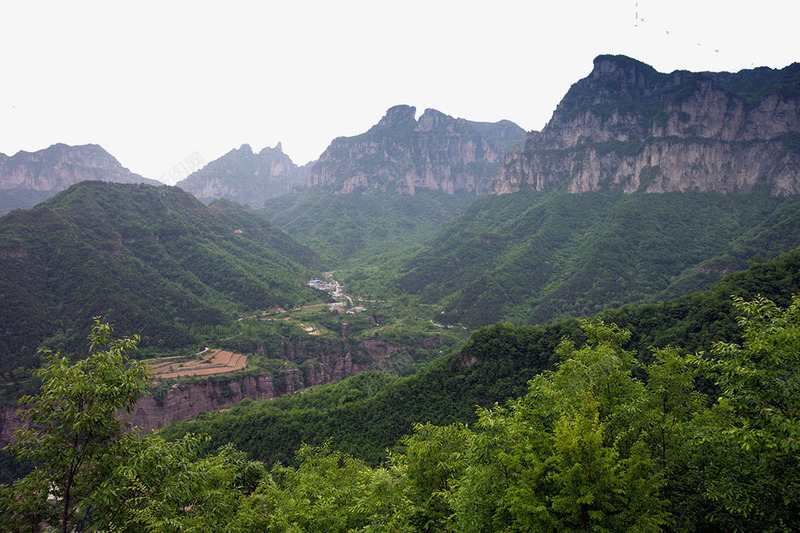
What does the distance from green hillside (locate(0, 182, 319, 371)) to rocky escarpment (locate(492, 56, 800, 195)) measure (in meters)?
141

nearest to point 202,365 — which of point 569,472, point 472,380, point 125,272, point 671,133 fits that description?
point 125,272

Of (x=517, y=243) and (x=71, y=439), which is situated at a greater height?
(x=71, y=439)

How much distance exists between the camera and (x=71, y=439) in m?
9.70

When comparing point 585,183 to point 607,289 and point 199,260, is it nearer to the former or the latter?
point 607,289

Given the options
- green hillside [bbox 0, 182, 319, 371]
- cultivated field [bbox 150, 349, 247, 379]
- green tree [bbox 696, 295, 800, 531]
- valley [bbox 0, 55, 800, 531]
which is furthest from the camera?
green hillside [bbox 0, 182, 319, 371]

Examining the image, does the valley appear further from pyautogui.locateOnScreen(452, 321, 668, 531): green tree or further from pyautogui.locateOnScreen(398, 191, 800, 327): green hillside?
pyautogui.locateOnScreen(398, 191, 800, 327): green hillside

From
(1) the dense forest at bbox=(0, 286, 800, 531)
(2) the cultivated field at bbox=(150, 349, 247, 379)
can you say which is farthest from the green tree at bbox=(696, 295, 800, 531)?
(2) the cultivated field at bbox=(150, 349, 247, 379)

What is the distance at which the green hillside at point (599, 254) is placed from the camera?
97.0 meters

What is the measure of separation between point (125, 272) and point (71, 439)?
3887 inches

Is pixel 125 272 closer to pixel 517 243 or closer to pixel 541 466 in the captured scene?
pixel 541 466

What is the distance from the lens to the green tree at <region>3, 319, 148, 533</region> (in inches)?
364

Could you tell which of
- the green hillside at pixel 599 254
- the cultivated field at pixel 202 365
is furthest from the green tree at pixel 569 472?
the green hillside at pixel 599 254

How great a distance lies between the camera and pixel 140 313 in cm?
7875

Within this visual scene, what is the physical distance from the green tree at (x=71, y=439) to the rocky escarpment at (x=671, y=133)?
560 ft
